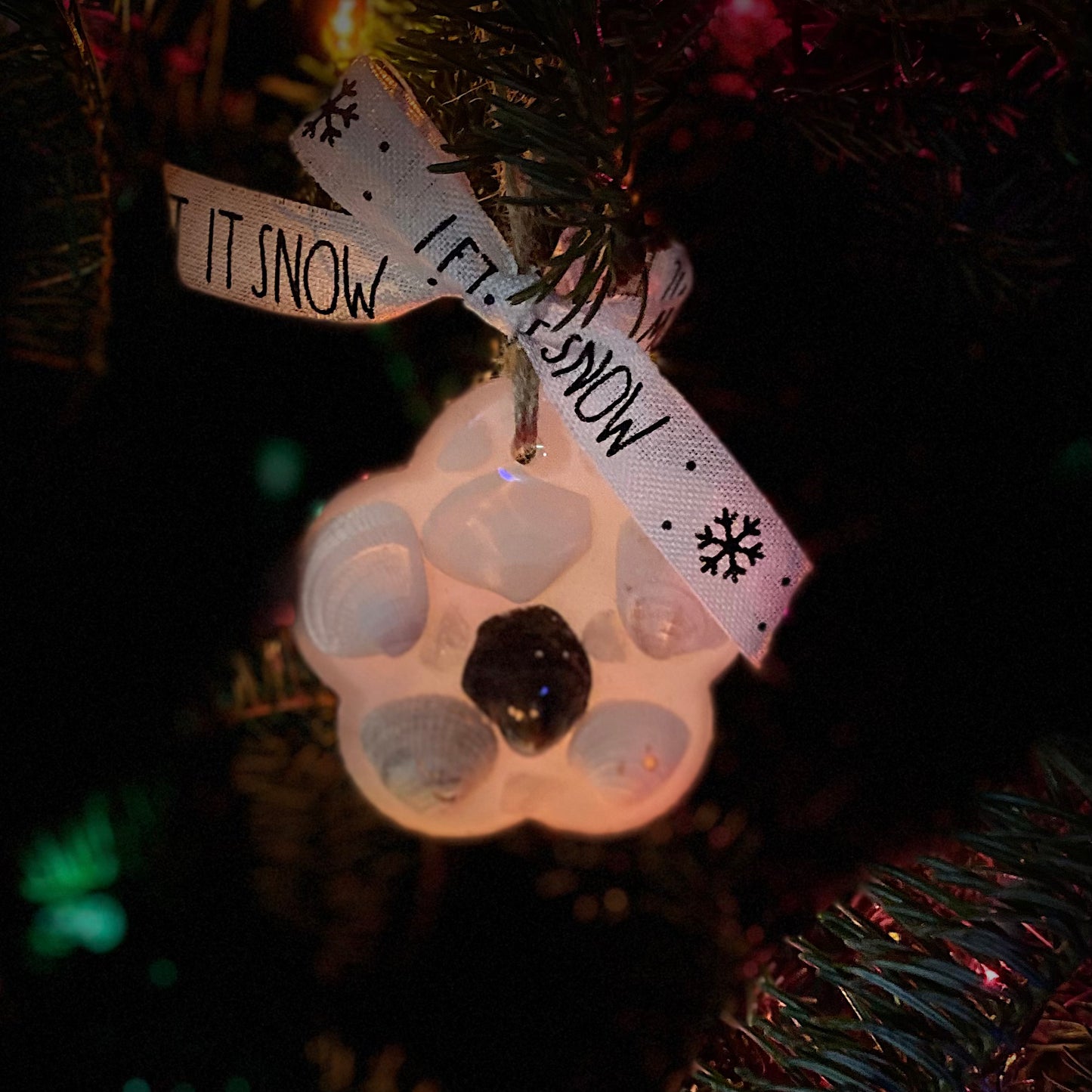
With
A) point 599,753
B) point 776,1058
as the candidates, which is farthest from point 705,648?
point 776,1058

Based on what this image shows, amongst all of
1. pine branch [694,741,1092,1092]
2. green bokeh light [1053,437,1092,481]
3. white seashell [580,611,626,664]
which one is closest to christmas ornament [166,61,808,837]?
white seashell [580,611,626,664]

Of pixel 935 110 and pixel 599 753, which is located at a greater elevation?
pixel 935 110

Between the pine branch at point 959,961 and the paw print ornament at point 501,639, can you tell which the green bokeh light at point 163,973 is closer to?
the paw print ornament at point 501,639

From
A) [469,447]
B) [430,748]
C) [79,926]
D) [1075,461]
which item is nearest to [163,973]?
[79,926]

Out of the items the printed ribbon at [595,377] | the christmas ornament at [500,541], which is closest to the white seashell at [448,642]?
the christmas ornament at [500,541]

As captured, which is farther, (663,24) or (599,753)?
(599,753)

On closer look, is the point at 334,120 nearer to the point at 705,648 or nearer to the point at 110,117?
the point at 110,117

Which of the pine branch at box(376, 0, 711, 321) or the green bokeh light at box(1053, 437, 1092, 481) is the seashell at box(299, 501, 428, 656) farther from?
the green bokeh light at box(1053, 437, 1092, 481)
